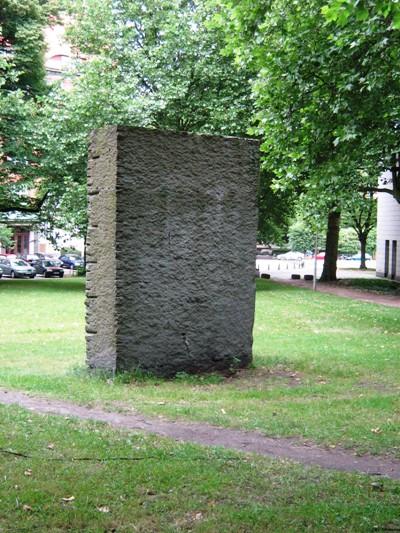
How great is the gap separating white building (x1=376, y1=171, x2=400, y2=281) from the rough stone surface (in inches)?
1297

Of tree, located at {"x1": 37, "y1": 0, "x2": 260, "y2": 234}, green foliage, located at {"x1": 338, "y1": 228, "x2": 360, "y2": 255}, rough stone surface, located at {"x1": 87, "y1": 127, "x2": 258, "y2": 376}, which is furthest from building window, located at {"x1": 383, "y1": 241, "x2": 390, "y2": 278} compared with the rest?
green foliage, located at {"x1": 338, "y1": 228, "x2": 360, "y2": 255}

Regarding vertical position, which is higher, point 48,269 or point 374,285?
point 374,285

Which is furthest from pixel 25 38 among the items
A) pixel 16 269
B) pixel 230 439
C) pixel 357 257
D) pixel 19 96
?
pixel 357 257

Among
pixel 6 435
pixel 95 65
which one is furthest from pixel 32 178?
pixel 6 435

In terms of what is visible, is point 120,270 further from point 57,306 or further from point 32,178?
point 32,178

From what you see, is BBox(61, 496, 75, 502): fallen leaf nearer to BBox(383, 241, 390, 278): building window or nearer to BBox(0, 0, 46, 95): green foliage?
BBox(0, 0, 46, 95): green foliage

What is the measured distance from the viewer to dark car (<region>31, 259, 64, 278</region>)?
4954cm

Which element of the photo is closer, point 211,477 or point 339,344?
point 211,477

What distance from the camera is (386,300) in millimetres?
28094

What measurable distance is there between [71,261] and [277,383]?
173ft

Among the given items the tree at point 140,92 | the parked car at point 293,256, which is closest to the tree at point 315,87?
the tree at point 140,92

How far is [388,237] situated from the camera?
1781 inches

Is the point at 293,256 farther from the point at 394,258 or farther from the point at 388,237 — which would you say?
the point at 394,258

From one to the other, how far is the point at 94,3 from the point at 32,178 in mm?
8382
